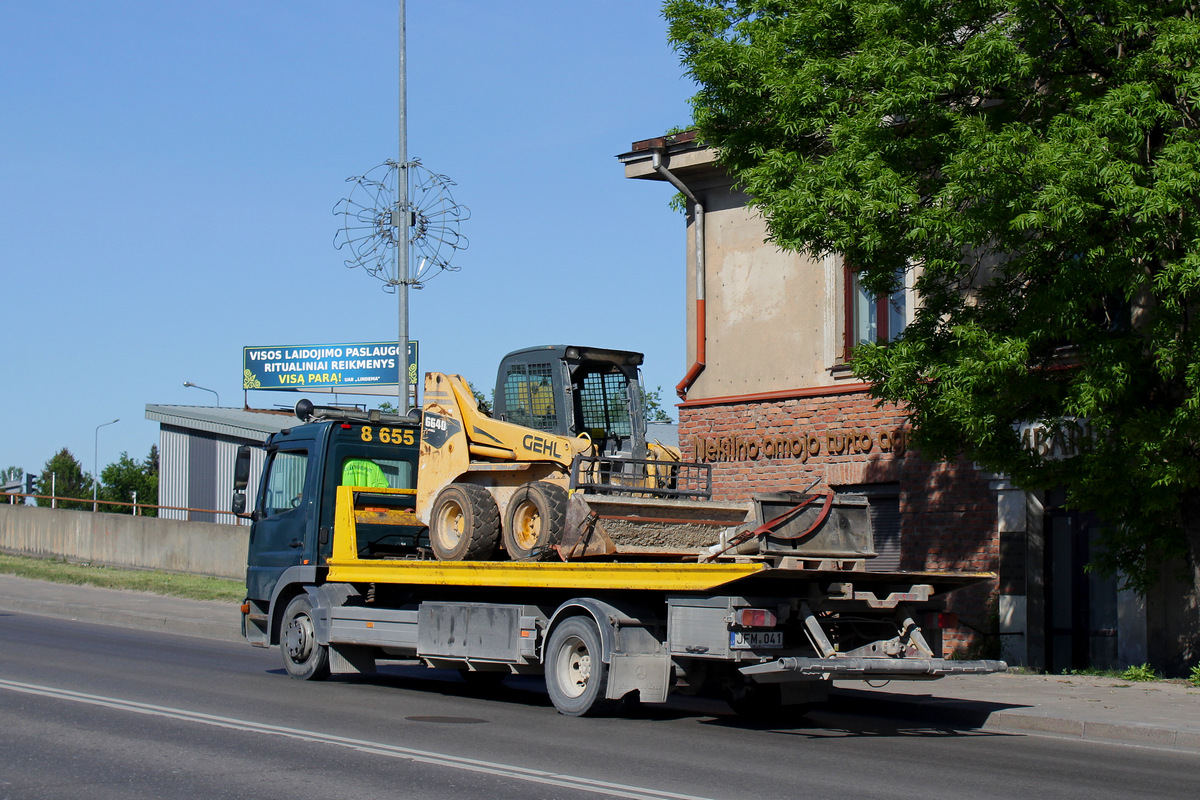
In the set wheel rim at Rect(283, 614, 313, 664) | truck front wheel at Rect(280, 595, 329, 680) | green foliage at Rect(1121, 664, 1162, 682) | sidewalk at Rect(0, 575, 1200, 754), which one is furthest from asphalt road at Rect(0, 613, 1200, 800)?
green foliage at Rect(1121, 664, 1162, 682)

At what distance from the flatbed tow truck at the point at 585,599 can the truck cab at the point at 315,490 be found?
0.02 metres

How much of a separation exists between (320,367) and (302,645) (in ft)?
127

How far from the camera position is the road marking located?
305 inches

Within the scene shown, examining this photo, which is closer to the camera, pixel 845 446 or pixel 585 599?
pixel 585 599

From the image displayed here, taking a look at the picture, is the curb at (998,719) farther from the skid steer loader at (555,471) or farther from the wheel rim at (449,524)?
the wheel rim at (449,524)

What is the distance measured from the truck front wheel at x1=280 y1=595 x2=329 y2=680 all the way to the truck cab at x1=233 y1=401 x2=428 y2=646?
10.2 inches

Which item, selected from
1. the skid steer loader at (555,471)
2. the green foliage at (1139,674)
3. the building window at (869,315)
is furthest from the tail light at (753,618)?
the building window at (869,315)

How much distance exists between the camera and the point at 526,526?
12641mm

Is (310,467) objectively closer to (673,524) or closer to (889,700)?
(673,524)

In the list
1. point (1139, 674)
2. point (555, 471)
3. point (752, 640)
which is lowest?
point (1139, 674)

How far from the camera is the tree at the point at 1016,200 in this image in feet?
38.6

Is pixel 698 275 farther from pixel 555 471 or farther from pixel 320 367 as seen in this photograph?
pixel 320 367

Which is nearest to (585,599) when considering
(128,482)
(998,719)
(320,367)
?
(998,719)

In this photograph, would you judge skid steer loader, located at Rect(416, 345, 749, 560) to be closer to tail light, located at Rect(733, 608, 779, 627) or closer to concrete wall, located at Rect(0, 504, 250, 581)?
tail light, located at Rect(733, 608, 779, 627)
